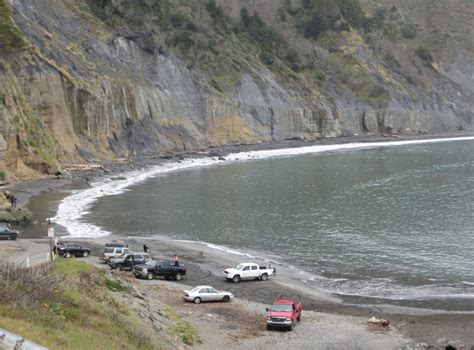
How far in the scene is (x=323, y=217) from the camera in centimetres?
6181

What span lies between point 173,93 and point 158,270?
90.1m

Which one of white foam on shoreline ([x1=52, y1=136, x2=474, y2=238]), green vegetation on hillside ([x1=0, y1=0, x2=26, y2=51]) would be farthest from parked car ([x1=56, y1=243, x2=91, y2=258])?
green vegetation on hillside ([x1=0, y1=0, x2=26, y2=51])

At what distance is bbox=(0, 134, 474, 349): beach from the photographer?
25750mm

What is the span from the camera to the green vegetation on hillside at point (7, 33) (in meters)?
76.2

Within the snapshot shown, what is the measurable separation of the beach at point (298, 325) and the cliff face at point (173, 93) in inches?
1261

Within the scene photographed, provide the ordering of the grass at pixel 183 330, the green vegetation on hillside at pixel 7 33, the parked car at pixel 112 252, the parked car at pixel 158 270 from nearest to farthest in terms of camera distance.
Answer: the grass at pixel 183 330 → the parked car at pixel 158 270 → the parked car at pixel 112 252 → the green vegetation on hillside at pixel 7 33

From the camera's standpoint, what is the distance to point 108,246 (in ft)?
137

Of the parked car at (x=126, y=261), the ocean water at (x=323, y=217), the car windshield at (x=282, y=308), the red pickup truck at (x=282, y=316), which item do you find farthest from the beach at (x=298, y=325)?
the ocean water at (x=323, y=217)

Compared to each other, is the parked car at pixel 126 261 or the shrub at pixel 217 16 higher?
the shrub at pixel 217 16

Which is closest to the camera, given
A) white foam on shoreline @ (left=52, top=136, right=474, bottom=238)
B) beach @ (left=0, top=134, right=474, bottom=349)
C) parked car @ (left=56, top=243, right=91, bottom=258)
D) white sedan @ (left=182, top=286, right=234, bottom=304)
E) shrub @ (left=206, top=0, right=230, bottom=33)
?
beach @ (left=0, top=134, right=474, bottom=349)

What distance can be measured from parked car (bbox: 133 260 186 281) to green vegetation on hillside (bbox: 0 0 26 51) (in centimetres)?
5015

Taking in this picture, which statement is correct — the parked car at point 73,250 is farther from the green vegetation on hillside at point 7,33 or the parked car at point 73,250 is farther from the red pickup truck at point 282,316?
the green vegetation on hillside at point 7,33

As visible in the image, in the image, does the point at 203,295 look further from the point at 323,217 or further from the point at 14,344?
the point at 323,217

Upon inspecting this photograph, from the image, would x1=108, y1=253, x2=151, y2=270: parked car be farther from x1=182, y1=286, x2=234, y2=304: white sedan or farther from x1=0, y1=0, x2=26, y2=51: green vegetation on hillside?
x1=0, y1=0, x2=26, y2=51: green vegetation on hillside
